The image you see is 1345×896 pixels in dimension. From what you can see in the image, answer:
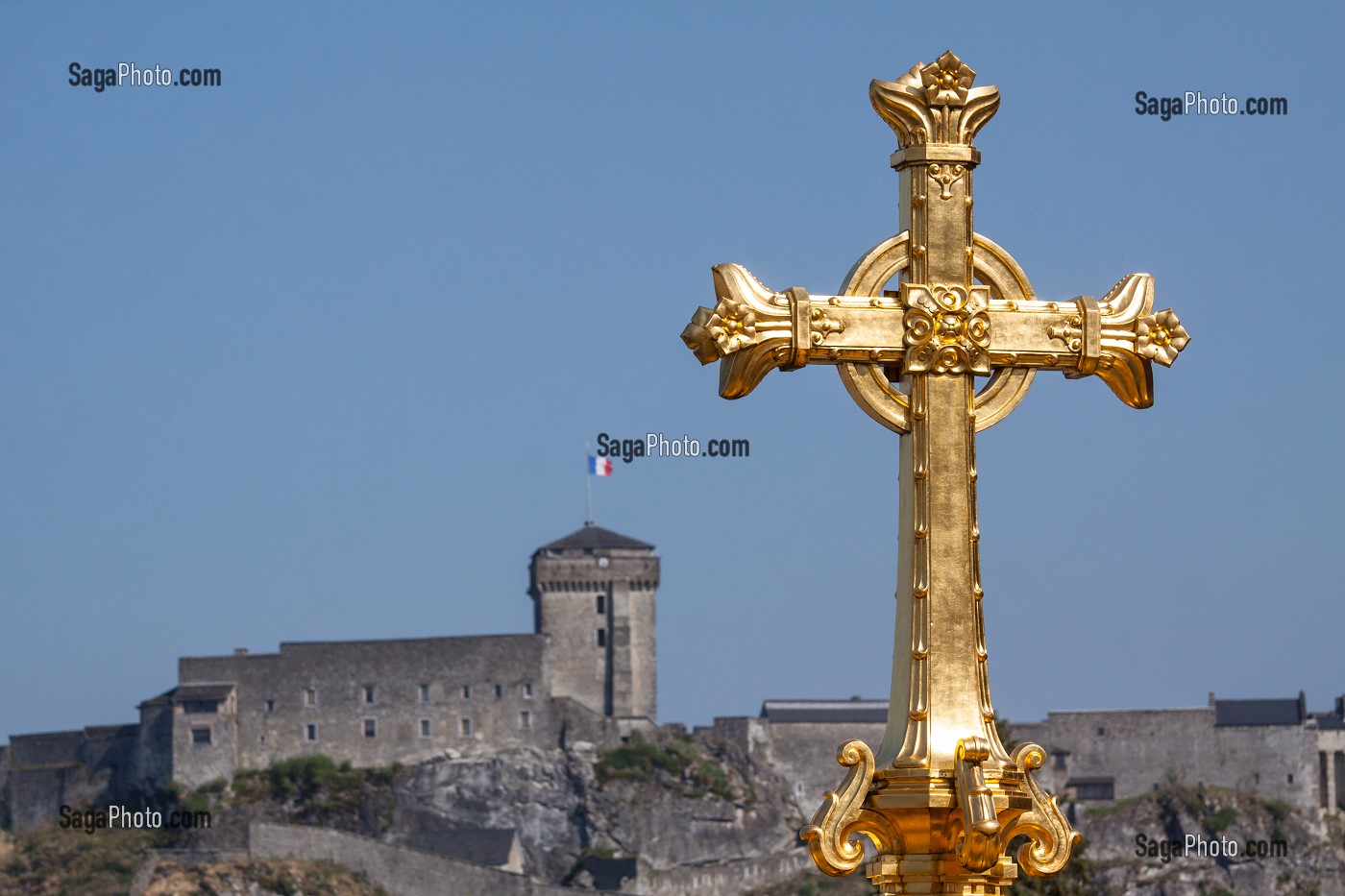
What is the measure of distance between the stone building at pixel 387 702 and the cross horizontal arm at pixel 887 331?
83.4m

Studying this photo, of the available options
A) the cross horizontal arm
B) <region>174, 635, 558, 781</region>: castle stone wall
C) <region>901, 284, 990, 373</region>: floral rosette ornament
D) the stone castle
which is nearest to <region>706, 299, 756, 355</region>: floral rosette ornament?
the cross horizontal arm

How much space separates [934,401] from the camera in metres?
6.12

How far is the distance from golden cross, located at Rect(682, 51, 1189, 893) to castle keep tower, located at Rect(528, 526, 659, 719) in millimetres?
84077

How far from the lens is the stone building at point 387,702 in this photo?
8869 cm

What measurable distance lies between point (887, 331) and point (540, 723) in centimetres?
8447

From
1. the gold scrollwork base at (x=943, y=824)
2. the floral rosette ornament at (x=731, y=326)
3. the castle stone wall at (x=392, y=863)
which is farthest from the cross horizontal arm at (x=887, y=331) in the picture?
the castle stone wall at (x=392, y=863)

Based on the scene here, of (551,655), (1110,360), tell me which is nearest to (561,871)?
(551,655)

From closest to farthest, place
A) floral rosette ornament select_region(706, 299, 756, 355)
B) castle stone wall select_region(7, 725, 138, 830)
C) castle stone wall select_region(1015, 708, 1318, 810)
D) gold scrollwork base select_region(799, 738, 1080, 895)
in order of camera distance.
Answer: gold scrollwork base select_region(799, 738, 1080, 895) → floral rosette ornament select_region(706, 299, 756, 355) → castle stone wall select_region(7, 725, 138, 830) → castle stone wall select_region(1015, 708, 1318, 810)

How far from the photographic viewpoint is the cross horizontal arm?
6016mm

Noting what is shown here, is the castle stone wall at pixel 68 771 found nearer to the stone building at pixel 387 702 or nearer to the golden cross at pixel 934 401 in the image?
the stone building at pixel 387 702

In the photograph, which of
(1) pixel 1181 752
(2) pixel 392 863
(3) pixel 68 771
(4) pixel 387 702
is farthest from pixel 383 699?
(1) pixel 1181 752

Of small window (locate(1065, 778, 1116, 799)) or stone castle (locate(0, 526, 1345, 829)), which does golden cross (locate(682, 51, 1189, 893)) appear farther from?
small window (locate(1065, 778, 1116, 799))

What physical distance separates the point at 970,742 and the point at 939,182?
4.23ft

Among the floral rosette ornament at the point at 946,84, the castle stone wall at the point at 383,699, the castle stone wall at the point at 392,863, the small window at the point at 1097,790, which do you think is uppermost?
the floral rosette ornament at the point at 946,84
